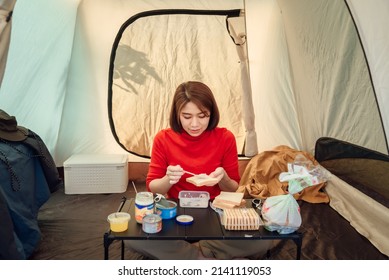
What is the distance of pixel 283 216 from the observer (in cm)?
112

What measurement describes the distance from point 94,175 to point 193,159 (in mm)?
1337

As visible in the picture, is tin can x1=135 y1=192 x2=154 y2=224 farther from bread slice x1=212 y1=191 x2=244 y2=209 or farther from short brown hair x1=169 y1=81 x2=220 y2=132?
short brown hair x1=169 y1=81 x2=220 y2=132

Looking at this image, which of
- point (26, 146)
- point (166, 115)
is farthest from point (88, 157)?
point (26, 146)

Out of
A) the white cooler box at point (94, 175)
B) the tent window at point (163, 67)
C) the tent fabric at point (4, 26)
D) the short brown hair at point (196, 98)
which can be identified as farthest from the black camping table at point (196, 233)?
the tent window at point (163, 67)

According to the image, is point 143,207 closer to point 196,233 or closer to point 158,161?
point 196,233

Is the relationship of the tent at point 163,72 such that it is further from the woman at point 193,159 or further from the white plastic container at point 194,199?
the white plastic container at point 194,199

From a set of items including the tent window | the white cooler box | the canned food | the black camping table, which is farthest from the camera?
the tent window

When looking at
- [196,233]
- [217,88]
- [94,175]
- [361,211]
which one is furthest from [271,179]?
[196,233]

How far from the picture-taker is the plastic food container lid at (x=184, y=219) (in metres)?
1.20

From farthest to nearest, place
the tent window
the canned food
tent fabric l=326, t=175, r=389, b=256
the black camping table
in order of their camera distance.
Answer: the tent window
tent fabric l=326, t=175, r=389, b=256
the canned food
the black camping table

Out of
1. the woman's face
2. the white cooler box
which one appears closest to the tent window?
the white cooler box

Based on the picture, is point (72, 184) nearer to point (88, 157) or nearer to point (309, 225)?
point (88, 157)

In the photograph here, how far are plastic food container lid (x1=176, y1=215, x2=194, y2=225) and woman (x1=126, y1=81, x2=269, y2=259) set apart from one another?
15cm

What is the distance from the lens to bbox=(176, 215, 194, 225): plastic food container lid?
1197 millimetres
